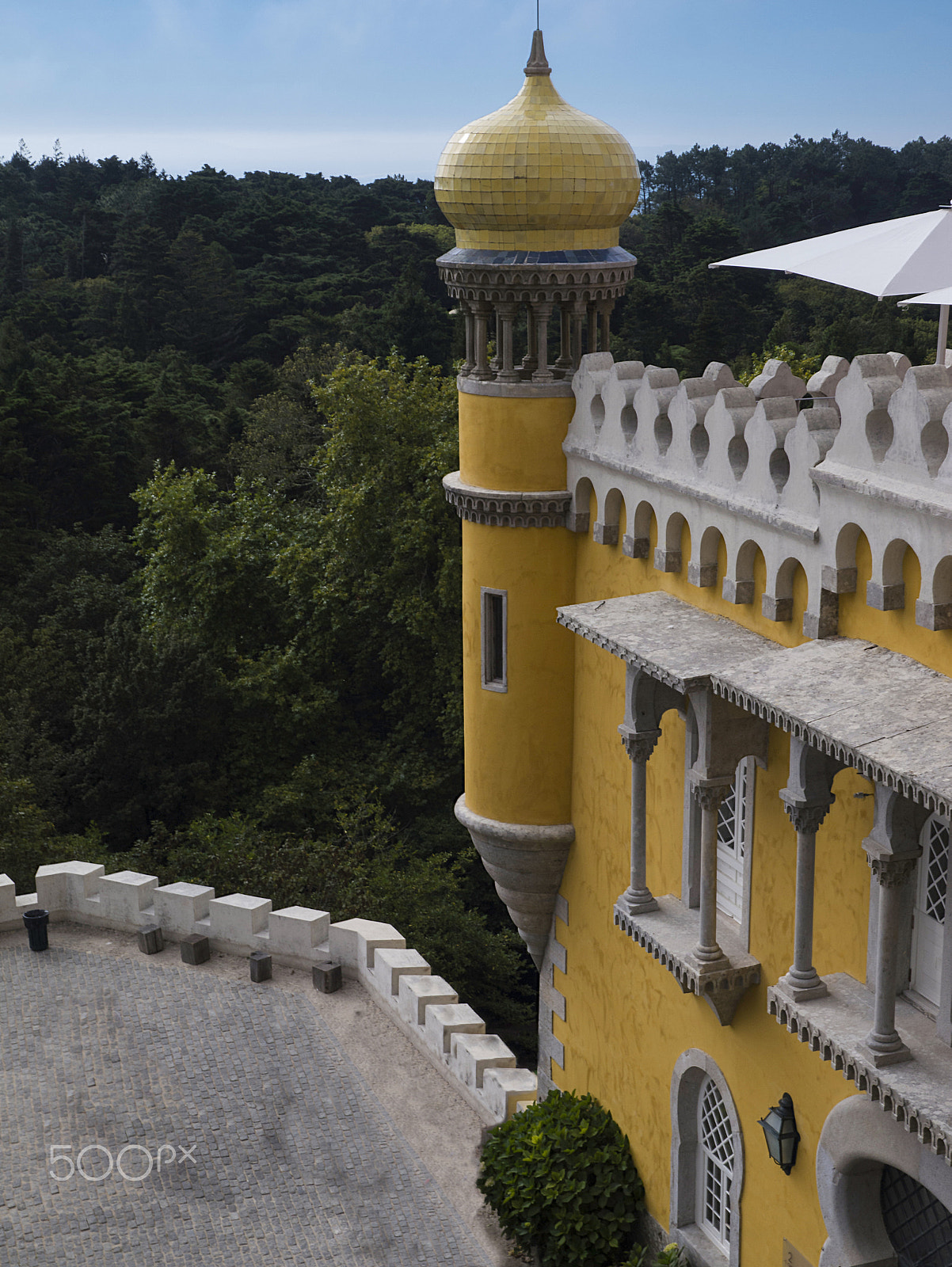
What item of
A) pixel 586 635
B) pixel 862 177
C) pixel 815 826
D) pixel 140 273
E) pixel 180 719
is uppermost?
pixel 862 177

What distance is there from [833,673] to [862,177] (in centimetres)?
9139

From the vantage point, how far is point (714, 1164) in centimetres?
1291

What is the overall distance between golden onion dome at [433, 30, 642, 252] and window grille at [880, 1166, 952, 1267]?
8848mm

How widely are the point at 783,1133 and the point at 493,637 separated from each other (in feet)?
19.6

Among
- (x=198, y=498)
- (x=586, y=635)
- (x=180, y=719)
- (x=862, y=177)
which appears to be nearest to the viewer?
(x=586, y=635)

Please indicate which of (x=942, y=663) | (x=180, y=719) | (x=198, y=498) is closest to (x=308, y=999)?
(x=942, y=663)

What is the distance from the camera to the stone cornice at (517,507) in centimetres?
1425

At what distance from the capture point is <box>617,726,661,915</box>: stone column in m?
12.0

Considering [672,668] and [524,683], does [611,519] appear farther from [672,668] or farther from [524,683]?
[672,668]

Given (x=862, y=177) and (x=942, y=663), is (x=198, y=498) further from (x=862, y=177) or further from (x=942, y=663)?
(x=862, y=177)

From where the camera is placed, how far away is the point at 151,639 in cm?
3372

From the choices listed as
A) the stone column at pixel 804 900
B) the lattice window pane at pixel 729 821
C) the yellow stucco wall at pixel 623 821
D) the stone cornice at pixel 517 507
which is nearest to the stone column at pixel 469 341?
the yellow stucco wall at pixel 623 821

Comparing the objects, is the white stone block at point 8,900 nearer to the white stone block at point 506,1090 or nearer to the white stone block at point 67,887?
the white stone block at point 67,887

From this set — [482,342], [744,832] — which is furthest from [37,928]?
[744,832]
